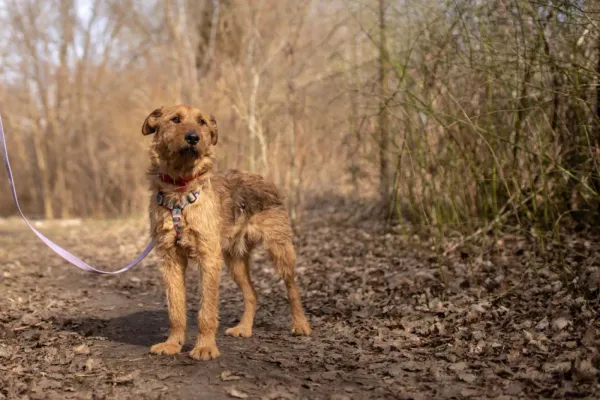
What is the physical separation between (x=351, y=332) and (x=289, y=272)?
0.77m

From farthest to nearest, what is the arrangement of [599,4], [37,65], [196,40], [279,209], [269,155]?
[37,65] → [196,40] → [269,155] → [279,209] → [599,4]

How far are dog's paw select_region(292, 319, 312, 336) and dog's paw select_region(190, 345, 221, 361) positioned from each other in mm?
1041

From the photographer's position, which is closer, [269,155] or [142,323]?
[142,323]

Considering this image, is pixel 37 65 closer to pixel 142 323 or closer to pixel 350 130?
pixel 350 130

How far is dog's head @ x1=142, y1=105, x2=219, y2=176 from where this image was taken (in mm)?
4203

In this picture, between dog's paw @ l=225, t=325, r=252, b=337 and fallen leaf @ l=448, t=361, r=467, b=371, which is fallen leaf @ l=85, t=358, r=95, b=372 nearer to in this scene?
dog's paw @ l=225, t=325, r=252, b=337

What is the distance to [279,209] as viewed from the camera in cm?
539

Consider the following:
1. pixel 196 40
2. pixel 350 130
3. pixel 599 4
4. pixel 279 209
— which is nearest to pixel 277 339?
pixel 279 209

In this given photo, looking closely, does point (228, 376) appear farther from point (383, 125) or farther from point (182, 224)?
point (383, 125)

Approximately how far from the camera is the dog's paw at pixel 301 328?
5133mm

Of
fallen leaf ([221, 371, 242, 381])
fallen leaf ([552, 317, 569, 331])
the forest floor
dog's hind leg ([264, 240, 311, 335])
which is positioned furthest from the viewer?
dog's hind leg ([264, 240, 311, 335])

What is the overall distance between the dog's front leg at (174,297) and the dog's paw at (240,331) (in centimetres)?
68

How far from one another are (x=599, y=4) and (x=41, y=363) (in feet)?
17.3

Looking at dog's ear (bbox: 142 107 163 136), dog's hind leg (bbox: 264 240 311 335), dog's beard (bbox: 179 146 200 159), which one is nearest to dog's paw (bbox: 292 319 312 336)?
dog's hind leg (bbox: 264 240 311 335)
